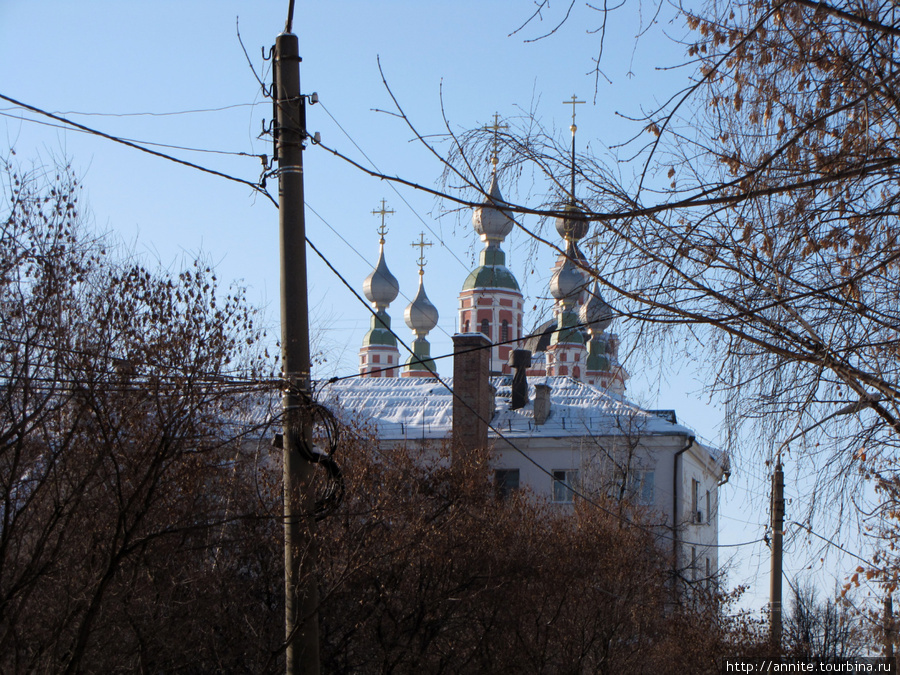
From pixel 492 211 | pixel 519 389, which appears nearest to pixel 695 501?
pixel 519 389

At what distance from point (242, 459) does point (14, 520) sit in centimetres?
316

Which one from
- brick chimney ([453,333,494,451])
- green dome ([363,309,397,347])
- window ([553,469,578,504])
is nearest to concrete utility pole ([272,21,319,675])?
brick chimney ([453,333,494,451])

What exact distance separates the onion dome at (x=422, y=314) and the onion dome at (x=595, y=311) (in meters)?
52.5

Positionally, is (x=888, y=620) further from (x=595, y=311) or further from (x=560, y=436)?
(x=560, y=436)

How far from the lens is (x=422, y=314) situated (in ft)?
192

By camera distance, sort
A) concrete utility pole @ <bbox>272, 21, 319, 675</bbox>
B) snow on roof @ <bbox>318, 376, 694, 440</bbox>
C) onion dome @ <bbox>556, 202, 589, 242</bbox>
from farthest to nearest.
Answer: snow on roof @ <bbox>318, 376, 694, 440</bbox>
concrete utility pole @ <bbox>272, 21, 319, 675</bbox>
onion dome @ <bbox>556, 202, 589, 242</bbox>

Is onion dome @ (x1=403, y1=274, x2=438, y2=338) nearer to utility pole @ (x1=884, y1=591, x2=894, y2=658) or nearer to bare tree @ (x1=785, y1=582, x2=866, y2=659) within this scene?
bare tree @ (x1=785, y1=582, x2=866, y2=659)

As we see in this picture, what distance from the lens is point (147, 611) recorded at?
32.7 feet

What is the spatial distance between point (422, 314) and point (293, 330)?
168ft

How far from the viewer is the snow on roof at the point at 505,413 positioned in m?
28.9

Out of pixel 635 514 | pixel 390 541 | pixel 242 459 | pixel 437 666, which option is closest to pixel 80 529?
pixel 242 459

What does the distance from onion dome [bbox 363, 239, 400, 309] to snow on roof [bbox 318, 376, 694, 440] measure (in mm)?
23890

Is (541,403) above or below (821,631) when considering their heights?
above

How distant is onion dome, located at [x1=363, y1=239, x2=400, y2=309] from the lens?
57297 mm
